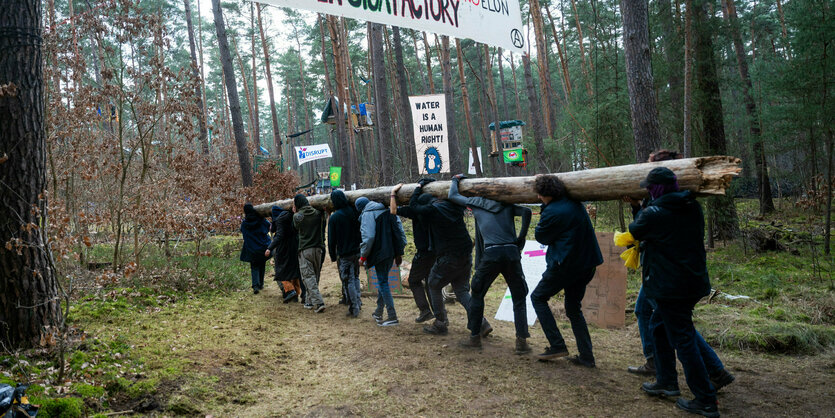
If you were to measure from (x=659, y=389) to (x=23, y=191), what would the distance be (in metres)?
6.47

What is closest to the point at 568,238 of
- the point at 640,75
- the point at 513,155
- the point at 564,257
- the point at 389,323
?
the point at 564,257

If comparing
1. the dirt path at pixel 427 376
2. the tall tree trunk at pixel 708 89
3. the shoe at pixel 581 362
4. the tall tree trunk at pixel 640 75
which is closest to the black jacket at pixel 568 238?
Answer: the shoe at pixel 581 362

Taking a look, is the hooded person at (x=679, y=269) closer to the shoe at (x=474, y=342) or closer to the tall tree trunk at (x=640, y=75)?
the shoe at (x=474, y=342)

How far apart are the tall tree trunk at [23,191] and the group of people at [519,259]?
12.6 feet

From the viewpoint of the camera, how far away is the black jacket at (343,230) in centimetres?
773

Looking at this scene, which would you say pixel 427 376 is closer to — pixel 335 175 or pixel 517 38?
pixel 517 38

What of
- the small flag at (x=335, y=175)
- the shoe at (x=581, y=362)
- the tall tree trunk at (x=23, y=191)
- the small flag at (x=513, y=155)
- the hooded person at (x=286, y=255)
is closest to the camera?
the tall tree trunk at (x=23, y=191)

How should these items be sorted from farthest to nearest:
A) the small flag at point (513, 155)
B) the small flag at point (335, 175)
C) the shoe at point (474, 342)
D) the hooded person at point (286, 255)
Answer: the small flag at point (513, 155) < the small flag at point (335, 175) < the hooded person at point (286, 255) < the shoe at point (474, 342)

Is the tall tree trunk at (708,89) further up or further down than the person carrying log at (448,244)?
further up

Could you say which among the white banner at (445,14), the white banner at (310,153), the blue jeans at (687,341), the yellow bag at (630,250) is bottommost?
the blue jeans at (687,341)

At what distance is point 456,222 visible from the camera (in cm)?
618

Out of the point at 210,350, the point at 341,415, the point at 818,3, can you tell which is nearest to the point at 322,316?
the point at 210,350

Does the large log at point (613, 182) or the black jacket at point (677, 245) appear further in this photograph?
the large log at point (613, 182)

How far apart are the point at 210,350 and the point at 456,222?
347 centimetres
